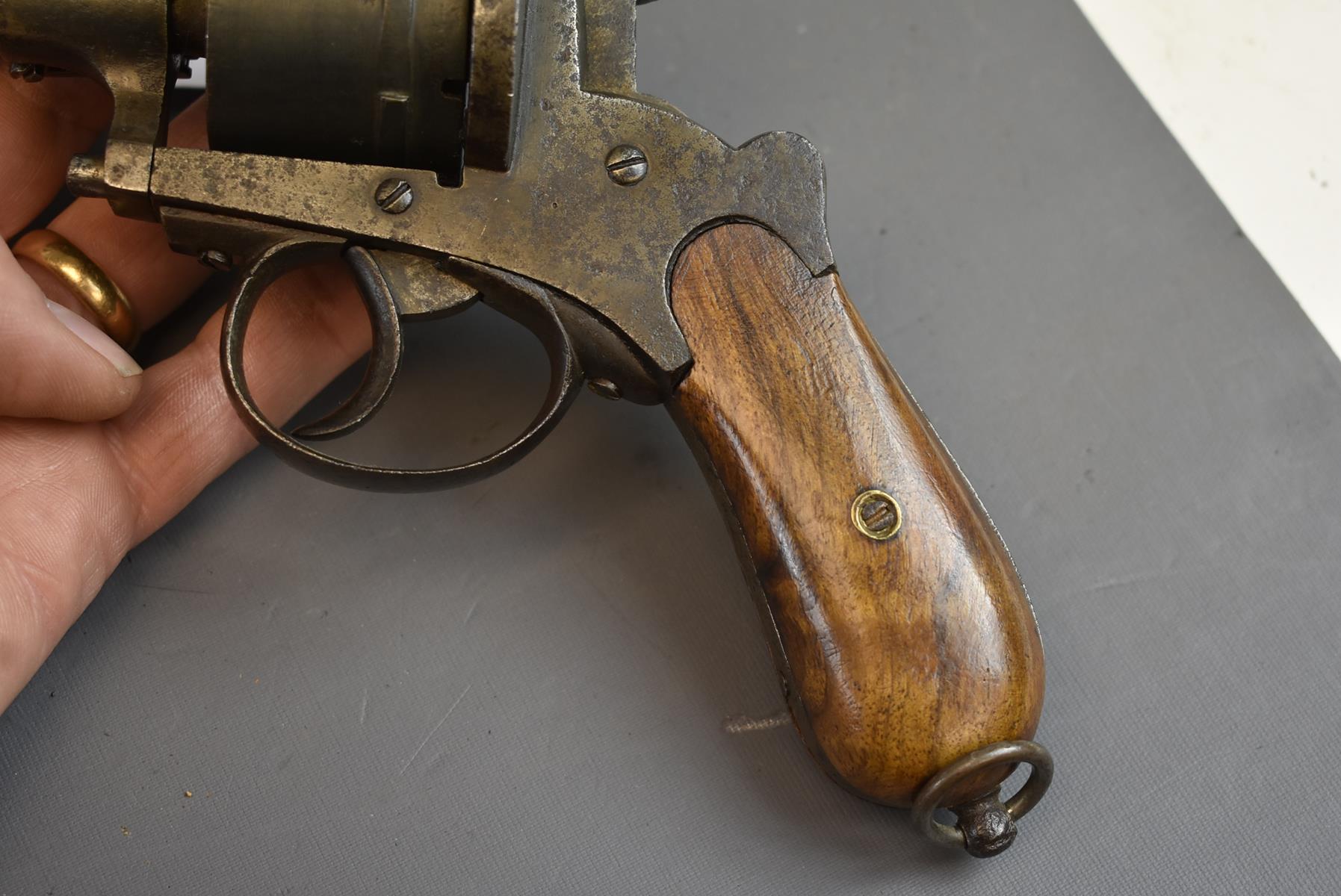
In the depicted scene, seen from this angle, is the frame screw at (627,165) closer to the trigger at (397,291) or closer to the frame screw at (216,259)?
the trigger at (397,291)

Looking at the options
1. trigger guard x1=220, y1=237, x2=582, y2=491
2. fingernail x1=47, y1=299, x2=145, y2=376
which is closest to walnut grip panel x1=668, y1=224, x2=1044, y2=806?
trigger guard x1=220, y1=237, x2=582, y2=491

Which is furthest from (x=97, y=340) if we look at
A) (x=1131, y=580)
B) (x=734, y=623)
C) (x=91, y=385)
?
(x=1131, y=580)

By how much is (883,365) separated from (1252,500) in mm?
652

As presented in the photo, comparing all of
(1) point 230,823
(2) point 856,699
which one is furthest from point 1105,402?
(1) point 230,823

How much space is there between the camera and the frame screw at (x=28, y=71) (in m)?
1.27

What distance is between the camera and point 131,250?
1.53m

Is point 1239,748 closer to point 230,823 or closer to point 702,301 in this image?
point 702,301

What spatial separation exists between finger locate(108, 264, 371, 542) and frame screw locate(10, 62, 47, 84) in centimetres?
36

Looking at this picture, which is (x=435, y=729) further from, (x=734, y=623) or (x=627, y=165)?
(x=627, y=165)

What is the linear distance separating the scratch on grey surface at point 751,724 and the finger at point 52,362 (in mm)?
833

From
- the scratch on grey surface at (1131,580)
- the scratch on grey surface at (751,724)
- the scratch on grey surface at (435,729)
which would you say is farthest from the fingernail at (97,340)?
the scratch on grey surface at (1131,580)

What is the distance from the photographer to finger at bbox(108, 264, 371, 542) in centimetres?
146

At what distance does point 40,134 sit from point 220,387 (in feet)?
1.35

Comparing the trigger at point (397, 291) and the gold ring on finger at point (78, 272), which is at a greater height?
the trigger at point (397, 291)
